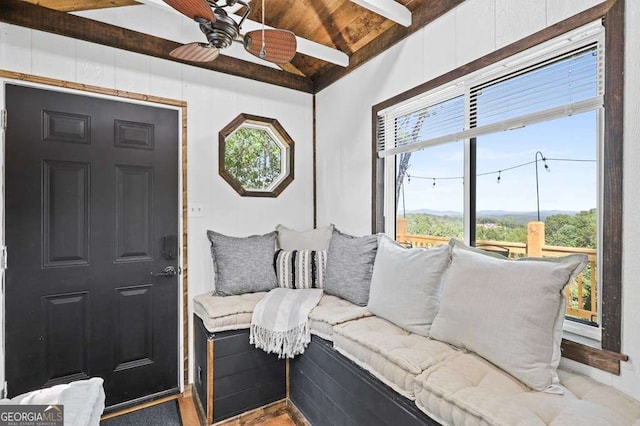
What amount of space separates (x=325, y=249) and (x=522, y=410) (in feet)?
5.95

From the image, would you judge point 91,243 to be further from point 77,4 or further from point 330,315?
point 330,315

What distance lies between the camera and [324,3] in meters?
2.40

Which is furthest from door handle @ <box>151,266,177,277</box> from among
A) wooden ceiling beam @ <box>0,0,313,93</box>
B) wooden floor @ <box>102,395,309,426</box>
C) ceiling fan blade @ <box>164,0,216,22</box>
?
ceiling fan blade @ <box>164,0,216,22</box>

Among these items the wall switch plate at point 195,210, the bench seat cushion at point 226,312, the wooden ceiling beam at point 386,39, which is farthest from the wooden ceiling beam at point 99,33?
the bench seat cushion at point 226,312

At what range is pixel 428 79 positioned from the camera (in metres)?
2.12

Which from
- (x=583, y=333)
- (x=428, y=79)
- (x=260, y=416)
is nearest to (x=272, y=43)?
(x=428, y=79)

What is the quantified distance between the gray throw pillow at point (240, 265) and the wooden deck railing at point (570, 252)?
1543 millimetres

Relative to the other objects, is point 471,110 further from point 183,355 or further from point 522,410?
point 183,355

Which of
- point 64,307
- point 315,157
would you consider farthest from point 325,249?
point 64,307

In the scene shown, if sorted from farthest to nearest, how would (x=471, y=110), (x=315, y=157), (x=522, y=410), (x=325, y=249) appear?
(x=315, y=157)
(x=325, y=249)
(x=471, y=110)
(x=522, y=410)

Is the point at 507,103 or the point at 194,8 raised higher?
the point at 194,8

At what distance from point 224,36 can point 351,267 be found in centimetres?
159

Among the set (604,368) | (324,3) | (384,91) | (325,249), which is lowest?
(604,368)

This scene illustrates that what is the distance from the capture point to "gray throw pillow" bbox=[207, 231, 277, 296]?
2.46 metres
